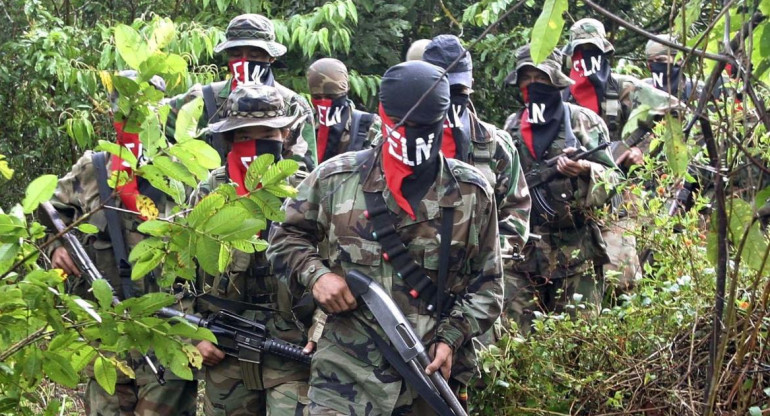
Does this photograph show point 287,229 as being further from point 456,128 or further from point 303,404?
point 456,128

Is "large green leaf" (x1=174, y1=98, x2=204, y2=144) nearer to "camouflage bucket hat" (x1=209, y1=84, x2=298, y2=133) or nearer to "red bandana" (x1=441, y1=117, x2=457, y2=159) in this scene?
"camouflage bucket hat" (x1=209, y1=84, x2=298, y2=133)

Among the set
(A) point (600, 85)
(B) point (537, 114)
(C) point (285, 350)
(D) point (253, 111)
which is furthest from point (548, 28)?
(A) point (600, 85)

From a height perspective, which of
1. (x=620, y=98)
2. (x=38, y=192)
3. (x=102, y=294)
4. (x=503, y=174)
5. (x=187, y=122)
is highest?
(x=187, y=122)

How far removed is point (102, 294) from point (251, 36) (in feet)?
16.6

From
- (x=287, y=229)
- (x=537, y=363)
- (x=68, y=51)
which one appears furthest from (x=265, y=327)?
(x=68, y=51)

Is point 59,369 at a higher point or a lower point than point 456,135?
higher

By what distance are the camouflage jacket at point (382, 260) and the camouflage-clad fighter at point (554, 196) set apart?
2415 millimetres

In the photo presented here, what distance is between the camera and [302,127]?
7238 millimetres

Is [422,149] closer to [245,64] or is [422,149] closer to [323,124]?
[245,64]

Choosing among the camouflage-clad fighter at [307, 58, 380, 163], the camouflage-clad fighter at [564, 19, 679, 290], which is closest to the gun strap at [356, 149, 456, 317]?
the camouflage-clad fighter at [307, 58, 380, 163]

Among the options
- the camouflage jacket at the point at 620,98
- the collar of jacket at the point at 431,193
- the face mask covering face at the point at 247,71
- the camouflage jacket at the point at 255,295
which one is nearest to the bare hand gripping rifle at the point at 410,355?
the collar of jacket at the point at 431,193

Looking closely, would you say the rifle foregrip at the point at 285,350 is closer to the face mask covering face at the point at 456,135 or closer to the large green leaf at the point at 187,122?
the face mask covering face at the point at 456,135

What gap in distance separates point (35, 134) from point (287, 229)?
572 centimetres

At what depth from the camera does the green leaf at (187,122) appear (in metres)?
3.25
